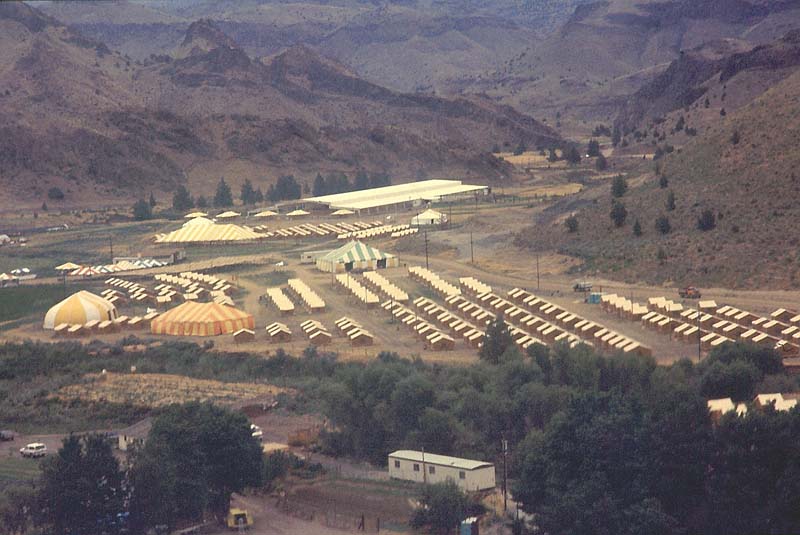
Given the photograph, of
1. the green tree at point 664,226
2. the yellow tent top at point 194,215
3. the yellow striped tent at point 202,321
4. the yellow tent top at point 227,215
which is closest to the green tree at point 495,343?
the yellow striped tent at point 202,321

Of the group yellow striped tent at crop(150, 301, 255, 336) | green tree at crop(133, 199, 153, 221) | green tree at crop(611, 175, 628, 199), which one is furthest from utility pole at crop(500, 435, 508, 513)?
green tree at crop(133, 199, 153, 221)

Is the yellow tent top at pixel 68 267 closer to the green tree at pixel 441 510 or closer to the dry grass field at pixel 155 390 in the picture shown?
the dry grass field at pixel 155 390

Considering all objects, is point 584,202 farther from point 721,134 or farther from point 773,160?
point 773,160

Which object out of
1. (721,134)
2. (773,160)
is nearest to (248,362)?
(773,160)

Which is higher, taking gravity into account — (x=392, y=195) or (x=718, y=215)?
(x=392, y=195)

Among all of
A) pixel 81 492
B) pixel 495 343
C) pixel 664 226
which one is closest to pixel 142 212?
pixel 664 226

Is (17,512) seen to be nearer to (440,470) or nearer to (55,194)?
(440,470)

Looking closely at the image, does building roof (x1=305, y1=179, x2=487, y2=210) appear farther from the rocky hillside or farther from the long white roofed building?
the rocky hillside
